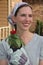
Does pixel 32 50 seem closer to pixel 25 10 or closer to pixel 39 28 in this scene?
pixel 25 10

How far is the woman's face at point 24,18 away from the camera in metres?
2.76

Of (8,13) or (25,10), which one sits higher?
(25,10)

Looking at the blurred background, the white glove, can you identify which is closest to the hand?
the white glove

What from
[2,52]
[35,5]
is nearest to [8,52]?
[2,52]

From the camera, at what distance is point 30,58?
9.06ft

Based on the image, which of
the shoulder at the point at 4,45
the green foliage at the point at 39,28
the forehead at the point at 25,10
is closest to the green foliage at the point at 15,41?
the shoulder at the point at 4,45

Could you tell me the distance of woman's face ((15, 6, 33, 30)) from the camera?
9.05 feet

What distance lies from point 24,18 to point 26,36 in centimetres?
21

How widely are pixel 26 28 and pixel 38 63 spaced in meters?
0.35

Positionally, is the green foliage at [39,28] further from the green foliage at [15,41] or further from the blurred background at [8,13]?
the green foliage at [15,41]

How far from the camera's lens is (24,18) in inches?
109

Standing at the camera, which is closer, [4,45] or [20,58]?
[20,58]

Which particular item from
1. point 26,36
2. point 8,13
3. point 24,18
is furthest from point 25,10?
point 8,13

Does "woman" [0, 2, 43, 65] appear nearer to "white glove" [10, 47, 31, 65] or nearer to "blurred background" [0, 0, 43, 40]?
"white glove" [10, 47, 31, 65]
